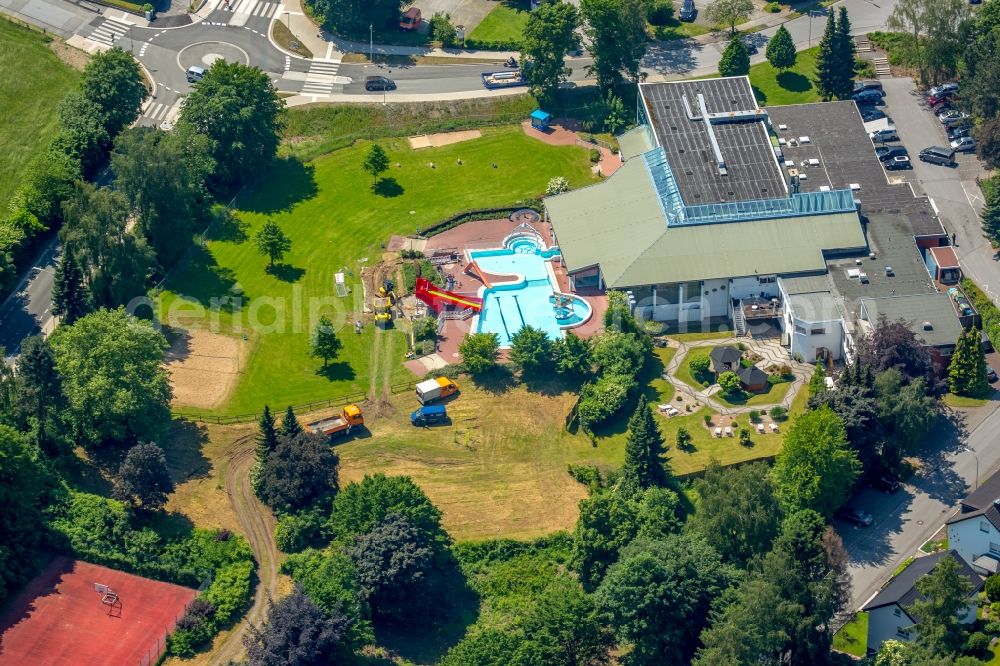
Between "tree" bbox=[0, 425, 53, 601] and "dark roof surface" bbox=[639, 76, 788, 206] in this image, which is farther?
"dark roof surface" bbox=[639, 76, 788, 206]

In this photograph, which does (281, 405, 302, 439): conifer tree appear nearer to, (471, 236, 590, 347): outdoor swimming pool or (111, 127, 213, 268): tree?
(471, 236, 590, 347): outdoor swimming pool

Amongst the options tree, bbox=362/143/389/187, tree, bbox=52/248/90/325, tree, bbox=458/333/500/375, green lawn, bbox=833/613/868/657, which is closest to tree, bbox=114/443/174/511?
tree, bbox=52/248/90/325

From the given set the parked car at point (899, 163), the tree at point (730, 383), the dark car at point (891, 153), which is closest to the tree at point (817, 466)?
the tree at point (730, 383)

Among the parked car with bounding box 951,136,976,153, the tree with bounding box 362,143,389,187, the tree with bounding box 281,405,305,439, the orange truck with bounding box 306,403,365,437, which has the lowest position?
the orange truck with bounding box 306,403,365,437

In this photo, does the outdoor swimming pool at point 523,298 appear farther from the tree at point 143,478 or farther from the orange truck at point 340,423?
the tree at point 143,478

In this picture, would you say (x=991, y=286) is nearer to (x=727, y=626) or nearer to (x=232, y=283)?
(x=727, y=626)

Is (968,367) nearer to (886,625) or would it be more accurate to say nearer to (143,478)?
(886,625)

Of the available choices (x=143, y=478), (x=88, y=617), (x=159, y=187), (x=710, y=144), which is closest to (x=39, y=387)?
(x=143, y=478)
